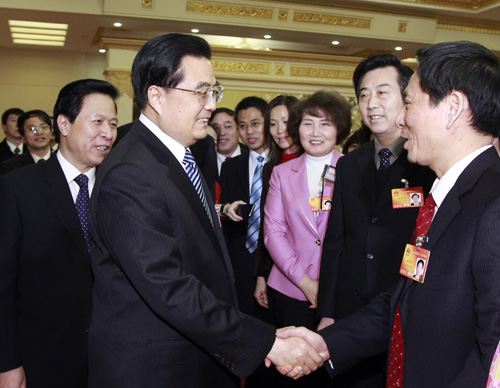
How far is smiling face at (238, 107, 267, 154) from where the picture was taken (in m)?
3.87

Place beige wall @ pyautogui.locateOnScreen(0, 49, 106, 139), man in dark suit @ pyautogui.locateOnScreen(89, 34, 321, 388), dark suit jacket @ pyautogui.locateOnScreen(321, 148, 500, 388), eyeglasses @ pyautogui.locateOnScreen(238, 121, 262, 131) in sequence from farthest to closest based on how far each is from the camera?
beige wall @ pyautogui.locateOnScreen(0, 49, 106, 139)
eyeglasses @ pyautogui.locateOnScreen(238, 121, 262, 131)
man in dark suit @ pyautogui.locateOnScreen(89, 34, 321, 388)
dark suit jacket @ pyautogui.locateOnScreen(321, 148, 500, 388)

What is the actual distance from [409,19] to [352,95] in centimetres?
181

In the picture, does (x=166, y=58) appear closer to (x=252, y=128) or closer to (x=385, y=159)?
(x=385, y=159)

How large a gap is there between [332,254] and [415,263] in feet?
3.12

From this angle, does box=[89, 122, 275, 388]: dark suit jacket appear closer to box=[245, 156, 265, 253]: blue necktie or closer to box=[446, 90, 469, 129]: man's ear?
box=[446, 90, 469, 129]: man's ear

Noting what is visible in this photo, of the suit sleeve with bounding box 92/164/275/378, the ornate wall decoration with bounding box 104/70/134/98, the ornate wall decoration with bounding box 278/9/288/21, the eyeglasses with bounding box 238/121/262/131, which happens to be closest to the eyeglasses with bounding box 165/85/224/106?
the suit sleeve with bounding box 92/164/275/378

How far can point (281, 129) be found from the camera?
3.38 metres

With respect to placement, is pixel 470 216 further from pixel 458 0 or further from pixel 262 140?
pixel 458 0

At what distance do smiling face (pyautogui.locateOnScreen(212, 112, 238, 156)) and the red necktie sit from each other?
3299mm

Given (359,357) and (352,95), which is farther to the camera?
(352,95)

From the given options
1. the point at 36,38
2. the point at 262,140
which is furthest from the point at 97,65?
the point at 262,140

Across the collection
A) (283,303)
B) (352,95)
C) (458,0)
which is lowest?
(283,303)

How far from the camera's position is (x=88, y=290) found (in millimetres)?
2143

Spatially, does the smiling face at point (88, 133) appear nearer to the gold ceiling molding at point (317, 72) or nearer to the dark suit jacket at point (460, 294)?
the dark suit jacket at point (460, 294)
